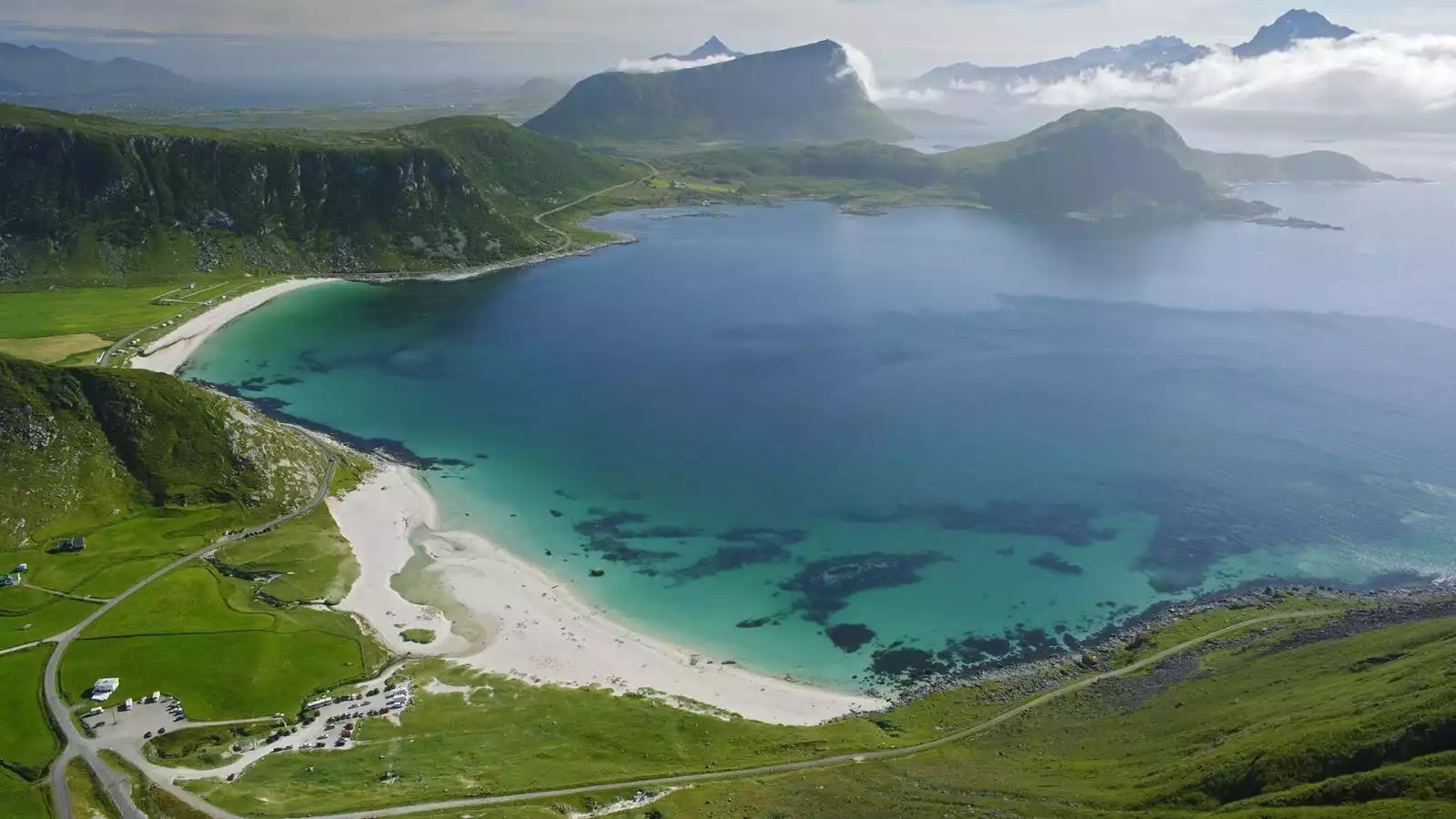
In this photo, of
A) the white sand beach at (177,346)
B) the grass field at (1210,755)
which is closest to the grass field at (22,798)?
the grass field at (1210,755)

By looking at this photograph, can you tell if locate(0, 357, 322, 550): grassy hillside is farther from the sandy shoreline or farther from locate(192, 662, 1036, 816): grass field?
locate(192, 662, 1036, 816): grass field

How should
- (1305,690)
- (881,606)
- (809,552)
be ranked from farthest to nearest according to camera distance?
(809,552) → (881,606) → (1305,690)

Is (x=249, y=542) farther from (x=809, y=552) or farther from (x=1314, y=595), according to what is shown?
(x=1314, y=595)

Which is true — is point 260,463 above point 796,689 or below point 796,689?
above

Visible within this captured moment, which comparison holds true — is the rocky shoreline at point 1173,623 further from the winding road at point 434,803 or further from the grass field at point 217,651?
the grass field at point 217,651

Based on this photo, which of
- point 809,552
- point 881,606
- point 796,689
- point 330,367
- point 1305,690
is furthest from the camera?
point 330,367

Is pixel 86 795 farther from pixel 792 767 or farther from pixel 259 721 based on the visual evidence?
pixel 792 767

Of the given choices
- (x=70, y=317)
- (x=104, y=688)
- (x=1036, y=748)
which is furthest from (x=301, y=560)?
(x=70, y=317)

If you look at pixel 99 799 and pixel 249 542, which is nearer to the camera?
pixel 99 799

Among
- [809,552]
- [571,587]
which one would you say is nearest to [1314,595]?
[809,552]
